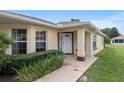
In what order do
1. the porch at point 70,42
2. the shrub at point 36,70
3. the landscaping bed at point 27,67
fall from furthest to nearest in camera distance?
the porch at point 70,42 < the landscaping bed at point 27,67 < the shrub at point 36,70

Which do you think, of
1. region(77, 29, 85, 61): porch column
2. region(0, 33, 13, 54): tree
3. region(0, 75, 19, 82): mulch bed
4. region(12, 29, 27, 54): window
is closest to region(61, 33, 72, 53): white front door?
region(77, 29, 85, 61): porch column

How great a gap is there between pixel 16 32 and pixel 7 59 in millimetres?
4734

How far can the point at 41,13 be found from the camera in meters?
23.6

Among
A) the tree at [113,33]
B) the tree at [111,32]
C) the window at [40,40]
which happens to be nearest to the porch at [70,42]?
the window at [40,40]

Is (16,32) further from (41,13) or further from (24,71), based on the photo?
(41,13)

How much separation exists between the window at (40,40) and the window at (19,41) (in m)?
1.22

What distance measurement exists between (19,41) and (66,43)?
248 inches

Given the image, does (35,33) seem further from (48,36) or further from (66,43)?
(66,43)

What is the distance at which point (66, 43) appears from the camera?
71.4 ft

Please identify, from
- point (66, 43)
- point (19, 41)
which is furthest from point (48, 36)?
point (66, 43)

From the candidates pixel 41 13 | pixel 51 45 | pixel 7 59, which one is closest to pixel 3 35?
pixel 7 59

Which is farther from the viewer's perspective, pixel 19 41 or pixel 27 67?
pixel 19 41

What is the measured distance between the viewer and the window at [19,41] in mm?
16328

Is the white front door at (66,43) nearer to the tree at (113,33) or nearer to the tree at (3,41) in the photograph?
the tree at (3,41)
